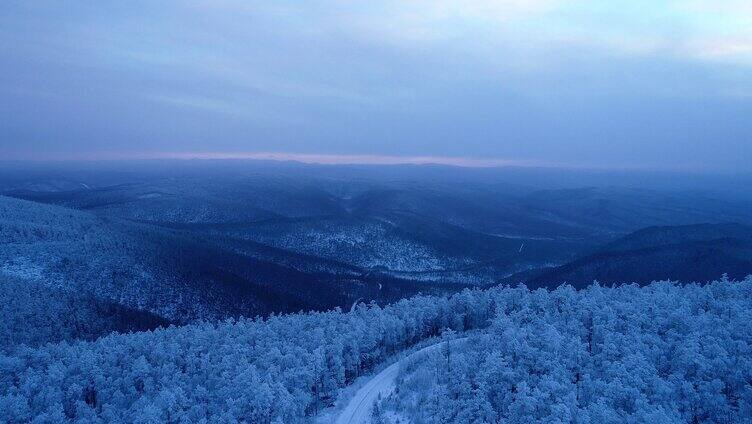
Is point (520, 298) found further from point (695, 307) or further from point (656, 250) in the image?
point (656, 250)

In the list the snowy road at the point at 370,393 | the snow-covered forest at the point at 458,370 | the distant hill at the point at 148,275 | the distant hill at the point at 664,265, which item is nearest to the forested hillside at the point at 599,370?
the snow-covered forest at the point at 458,370

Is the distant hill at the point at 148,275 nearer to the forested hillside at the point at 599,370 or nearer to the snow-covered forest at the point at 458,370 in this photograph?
the snow-covered forest at the point at 458,370

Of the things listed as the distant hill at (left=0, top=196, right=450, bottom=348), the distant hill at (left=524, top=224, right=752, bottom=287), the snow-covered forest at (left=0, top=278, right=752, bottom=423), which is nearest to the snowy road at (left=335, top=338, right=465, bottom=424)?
the snow-covered forest at (left=0, top=278, right=752, bottom=423)

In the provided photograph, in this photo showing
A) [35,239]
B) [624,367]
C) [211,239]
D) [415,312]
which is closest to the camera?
[624,367]

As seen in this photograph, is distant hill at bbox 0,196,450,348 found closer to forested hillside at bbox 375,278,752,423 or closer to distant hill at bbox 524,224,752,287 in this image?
distant hill at bbox 524,224,752,287

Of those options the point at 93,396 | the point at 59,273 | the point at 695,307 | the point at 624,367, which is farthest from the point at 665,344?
the point at 59,273

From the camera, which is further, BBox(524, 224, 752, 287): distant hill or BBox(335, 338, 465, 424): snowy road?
BBox(524, 224, 752, 287): distant hill

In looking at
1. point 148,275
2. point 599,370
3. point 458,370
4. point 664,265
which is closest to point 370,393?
point 458,370
